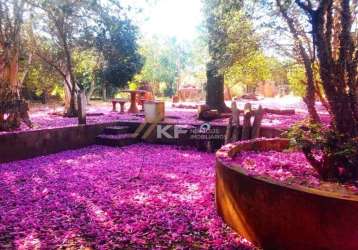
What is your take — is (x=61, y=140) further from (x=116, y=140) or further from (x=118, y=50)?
(x=118, y=50)

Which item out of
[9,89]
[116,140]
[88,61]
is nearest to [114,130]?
[116,140]

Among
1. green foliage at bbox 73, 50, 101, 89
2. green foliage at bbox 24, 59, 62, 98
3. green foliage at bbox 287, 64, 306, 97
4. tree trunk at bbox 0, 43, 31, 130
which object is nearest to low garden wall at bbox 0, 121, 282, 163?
tree trunk at bbox 0, 43, 31, 130

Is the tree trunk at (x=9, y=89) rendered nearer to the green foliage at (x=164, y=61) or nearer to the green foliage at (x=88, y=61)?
the green foliage at (x=88, y=61)

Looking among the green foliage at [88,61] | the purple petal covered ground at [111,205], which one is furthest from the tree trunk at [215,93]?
the purple petal covered ground at [111,205]

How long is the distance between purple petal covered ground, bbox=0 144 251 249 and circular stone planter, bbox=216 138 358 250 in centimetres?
24

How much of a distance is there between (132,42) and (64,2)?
147 inches

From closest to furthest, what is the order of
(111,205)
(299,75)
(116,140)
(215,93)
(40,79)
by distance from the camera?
1. (111,205)
2. (116,140)
3. (215,93)
4. (299,75)
5. (40,79)

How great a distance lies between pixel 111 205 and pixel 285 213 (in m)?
2.24

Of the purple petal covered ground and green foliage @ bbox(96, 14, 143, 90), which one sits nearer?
the purple petal covered ground

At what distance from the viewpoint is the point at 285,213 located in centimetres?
287

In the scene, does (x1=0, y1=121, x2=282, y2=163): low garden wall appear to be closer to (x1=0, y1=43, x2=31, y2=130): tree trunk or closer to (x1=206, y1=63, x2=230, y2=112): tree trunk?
(x1=0, y1=43, x2=31, y2=130): tree trunk

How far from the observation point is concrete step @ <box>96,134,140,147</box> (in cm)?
859

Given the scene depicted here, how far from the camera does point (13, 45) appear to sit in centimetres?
959
